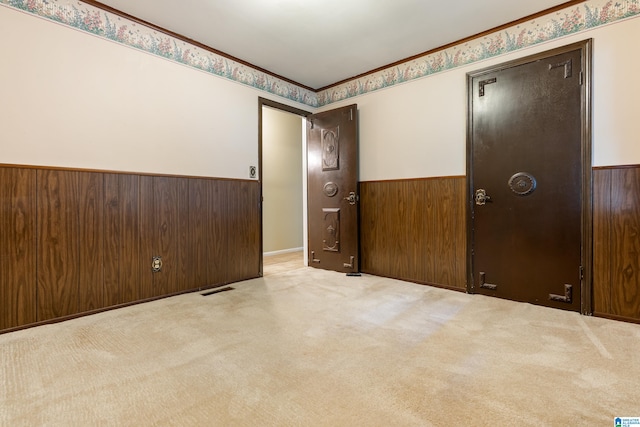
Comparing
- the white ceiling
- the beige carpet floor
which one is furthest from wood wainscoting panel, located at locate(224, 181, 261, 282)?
the white ceiling

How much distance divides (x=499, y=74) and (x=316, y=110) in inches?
94.3

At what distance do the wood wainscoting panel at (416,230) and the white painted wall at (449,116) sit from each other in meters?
0.16

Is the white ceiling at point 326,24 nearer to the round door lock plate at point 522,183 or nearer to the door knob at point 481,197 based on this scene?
the round door lock plate at point 522,183

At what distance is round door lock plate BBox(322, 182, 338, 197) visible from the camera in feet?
13.4

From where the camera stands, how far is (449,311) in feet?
8.41

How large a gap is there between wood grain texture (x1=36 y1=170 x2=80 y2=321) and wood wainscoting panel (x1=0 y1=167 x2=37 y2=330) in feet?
0.13

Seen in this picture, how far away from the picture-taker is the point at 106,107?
2590 millimetres

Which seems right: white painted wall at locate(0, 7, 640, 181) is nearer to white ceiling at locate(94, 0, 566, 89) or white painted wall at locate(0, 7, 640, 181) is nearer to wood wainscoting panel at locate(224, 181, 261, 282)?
wood wainscoting panel at locate(224, 181, 261, 282)

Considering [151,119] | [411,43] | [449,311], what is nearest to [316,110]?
[411,43]

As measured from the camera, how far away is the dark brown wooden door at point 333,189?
392 cm

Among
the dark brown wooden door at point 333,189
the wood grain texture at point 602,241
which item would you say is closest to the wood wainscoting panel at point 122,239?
the dark brown wooden door at point 333,189

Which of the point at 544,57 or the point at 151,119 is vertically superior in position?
the point at 544,57

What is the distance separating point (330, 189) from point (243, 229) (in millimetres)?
1263

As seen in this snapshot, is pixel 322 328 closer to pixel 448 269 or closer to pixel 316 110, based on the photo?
pixel 448 269
